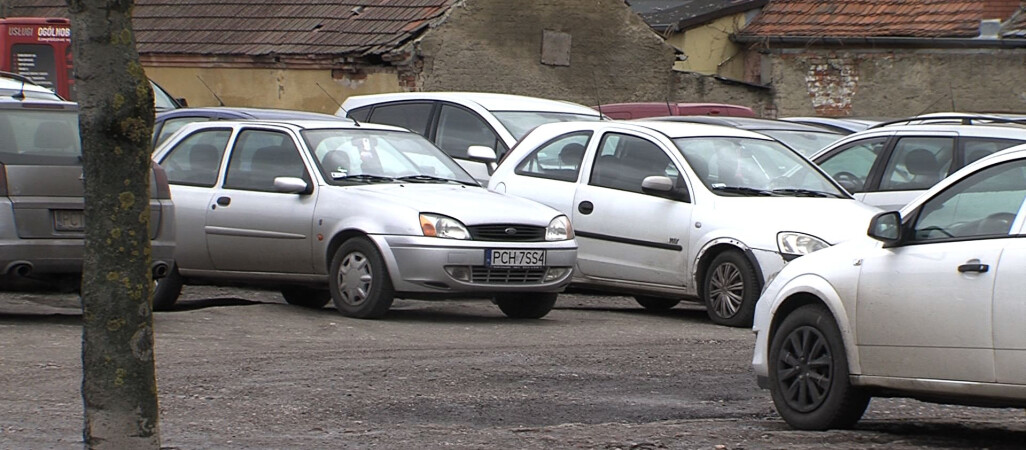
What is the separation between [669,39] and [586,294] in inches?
697

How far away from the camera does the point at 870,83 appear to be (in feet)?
99.7

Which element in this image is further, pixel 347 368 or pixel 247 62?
pixel 247 62

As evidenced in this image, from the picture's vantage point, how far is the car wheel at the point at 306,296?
13.5 m

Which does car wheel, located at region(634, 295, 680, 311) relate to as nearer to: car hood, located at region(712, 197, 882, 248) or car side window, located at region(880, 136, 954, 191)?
car hood, located at region(712, 197, 882, 248)

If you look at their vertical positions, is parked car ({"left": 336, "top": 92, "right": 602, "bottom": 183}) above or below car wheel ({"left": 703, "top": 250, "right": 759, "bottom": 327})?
above

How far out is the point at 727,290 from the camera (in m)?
12.5

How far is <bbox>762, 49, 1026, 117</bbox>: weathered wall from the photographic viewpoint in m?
29.0

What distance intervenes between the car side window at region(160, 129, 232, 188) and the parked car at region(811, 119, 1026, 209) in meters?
5.33

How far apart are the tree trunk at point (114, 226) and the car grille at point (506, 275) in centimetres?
629

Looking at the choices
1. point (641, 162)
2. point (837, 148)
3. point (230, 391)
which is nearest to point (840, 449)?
point (230, 391)

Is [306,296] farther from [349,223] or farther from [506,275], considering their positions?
[506,275]

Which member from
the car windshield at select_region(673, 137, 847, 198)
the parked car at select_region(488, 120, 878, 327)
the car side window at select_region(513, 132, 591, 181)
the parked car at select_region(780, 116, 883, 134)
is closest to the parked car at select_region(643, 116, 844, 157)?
the parked car at select_region(780, 116, 883, 134)

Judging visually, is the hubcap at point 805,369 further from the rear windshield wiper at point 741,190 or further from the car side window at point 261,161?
the car side window at point 261,161

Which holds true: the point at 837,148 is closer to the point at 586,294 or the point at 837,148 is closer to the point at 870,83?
the point at 586,294
